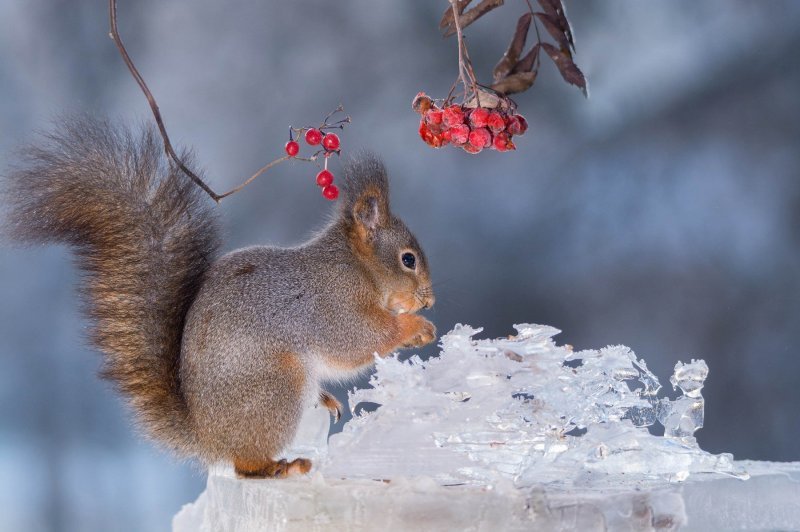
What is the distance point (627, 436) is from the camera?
1.47m

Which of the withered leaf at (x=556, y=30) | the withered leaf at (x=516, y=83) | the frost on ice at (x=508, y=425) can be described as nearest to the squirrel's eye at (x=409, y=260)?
the frost on ice at (x=508, y=425)

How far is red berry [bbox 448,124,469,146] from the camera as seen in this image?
4.89 feet

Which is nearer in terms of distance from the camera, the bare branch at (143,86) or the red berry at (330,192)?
the bare branch at (143,86)

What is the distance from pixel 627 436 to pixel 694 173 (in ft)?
5.12

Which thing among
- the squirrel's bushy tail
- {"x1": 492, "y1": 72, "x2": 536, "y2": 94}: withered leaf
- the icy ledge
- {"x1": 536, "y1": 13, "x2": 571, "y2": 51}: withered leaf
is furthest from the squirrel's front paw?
{"x1": 536, "y1": 13, "x2": 571, "y2": 51}: withered leaf

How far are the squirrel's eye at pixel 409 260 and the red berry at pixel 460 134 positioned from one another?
47cm

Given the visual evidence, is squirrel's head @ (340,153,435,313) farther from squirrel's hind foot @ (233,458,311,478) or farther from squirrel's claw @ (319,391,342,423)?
squirrel's hind foot @ (233,458,311,478)

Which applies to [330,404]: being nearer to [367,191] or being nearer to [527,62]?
[367,191]

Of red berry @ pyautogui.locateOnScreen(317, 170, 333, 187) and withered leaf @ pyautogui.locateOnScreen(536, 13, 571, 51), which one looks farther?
red berry @ pyautogui.locateOnScreen(317, 170, 333, 187)

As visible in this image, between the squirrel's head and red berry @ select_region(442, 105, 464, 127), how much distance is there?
0.42 m

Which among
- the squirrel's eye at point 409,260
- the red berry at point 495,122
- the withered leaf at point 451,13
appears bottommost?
the red berry at point 495,122

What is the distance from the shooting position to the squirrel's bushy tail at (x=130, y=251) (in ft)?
5.65

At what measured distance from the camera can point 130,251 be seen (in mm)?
1751

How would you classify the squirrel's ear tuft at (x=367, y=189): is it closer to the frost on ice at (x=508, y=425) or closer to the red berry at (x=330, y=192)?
the red berry at (x=330, y=192)
